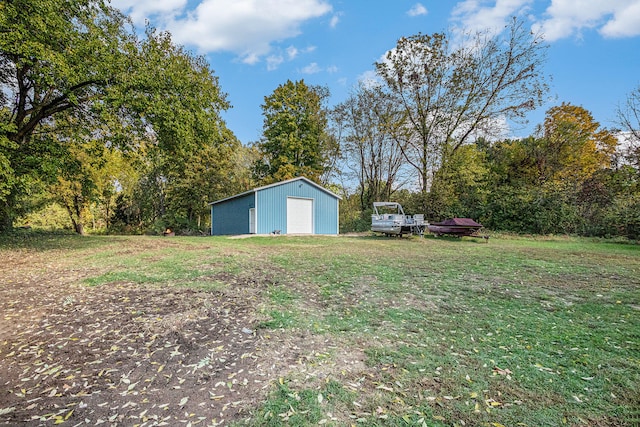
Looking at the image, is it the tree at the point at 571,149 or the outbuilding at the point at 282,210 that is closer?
the outbuilding at the point at 282,210

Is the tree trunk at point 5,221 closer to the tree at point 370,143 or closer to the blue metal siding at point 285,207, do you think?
the blue metal siding at point 285,207

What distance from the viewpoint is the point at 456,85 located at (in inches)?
718

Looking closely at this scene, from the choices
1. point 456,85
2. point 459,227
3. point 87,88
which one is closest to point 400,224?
point 459,227

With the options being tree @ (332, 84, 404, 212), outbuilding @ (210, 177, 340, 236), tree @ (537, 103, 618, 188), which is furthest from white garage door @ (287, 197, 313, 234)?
tree @ (537, 103, 618, 188)

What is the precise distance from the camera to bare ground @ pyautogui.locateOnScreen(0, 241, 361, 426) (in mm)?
2117

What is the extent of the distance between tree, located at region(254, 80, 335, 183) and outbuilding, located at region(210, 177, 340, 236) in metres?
7.22

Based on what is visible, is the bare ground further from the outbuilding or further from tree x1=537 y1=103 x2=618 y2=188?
tree x1=537 y1=103 x2=618 y2=188

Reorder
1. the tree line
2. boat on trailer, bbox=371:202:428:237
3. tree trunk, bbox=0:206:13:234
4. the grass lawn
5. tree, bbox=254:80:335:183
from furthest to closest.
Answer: tree, bbox=254:80:335:183 → boat on trailer, bbox=371:202:428:237 → tree trunk, bbox=0:206:13:234 → the tree line → the grass lawn

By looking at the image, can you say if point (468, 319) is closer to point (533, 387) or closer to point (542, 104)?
point (533, 387)

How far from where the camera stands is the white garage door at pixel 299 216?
1838cm

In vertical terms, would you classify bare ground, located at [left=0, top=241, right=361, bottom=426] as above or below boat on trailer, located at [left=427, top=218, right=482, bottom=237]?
below

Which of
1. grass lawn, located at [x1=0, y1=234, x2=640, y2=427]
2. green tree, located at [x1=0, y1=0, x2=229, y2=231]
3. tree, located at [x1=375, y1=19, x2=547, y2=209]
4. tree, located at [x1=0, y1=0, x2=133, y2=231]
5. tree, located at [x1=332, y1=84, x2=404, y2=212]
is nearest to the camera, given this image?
grass lawn, located at [x1=0, y1=234, x2=640, y2=427]

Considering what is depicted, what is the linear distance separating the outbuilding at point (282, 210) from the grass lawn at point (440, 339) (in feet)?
35.4

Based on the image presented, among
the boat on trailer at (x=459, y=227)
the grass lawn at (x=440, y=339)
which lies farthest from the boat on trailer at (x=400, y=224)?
the grass lawn at (x=440, y=339)
